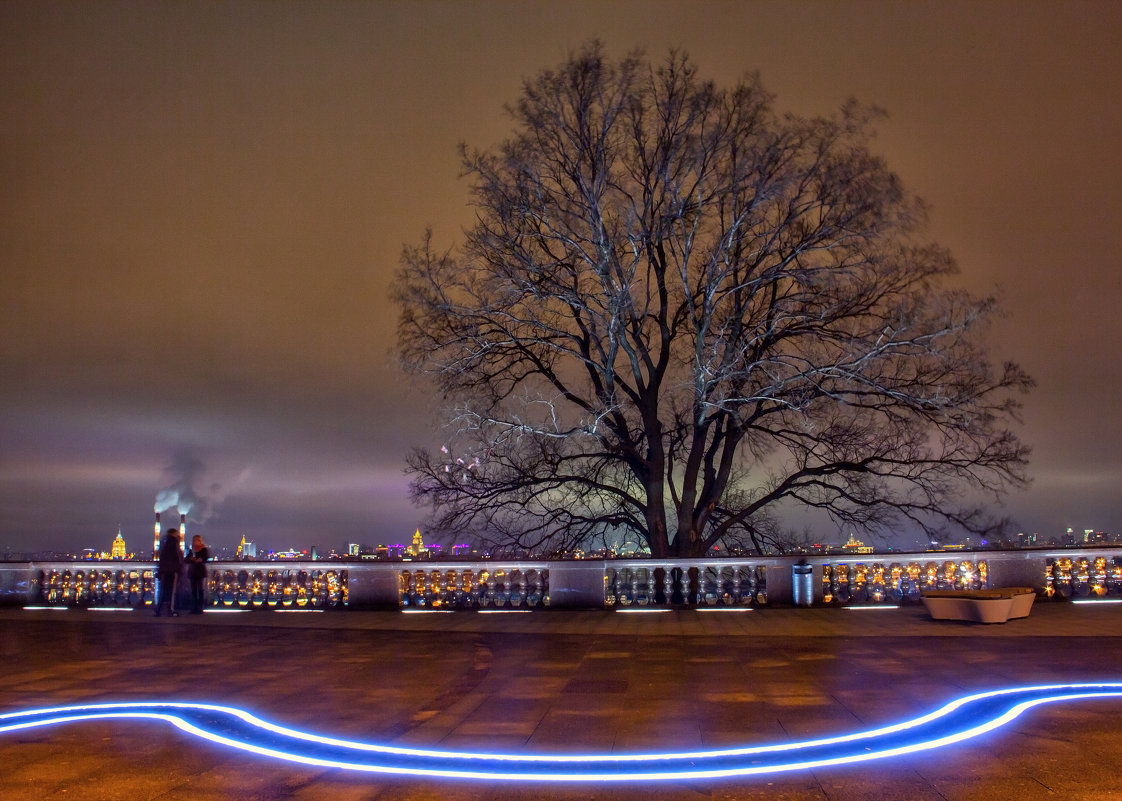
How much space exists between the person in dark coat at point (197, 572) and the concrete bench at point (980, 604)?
13.1 m

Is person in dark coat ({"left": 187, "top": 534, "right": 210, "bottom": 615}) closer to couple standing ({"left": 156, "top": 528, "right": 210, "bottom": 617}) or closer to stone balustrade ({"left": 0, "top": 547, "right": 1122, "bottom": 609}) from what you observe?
couple standing ({"left": 156, "top": 528, "right": 210, "bottom": 617})

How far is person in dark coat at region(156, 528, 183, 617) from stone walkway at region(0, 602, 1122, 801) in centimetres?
172

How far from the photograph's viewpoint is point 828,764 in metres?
6.17

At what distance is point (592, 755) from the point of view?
259 inches

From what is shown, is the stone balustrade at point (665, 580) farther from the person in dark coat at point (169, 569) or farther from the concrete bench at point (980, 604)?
the concrete bench at point (980, 604)

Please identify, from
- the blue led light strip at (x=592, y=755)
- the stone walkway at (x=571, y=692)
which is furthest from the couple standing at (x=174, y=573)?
the blue led light strip at (x=592, y=755)

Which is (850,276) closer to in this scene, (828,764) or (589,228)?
(589,228)

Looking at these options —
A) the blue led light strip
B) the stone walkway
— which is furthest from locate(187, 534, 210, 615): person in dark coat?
the blue led light strip

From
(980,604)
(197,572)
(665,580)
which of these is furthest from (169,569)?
(980,604)

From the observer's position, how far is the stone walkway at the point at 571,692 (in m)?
5.82

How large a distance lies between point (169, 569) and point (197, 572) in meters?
0.51

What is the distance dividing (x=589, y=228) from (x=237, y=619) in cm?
1039

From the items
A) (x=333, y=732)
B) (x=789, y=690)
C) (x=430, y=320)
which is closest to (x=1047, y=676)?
(x=789, y=690)

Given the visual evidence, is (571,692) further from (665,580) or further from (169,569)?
(169,569)
